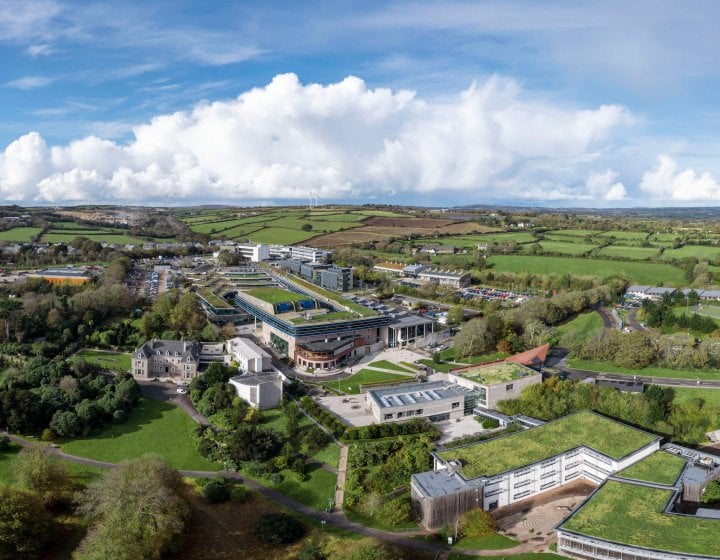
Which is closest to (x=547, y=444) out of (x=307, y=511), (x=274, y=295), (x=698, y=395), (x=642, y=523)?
(x=642, y=523)

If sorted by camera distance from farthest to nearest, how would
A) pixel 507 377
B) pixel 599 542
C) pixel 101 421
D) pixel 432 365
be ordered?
pixel 432 365 < pixel 507 377 < pixel 101 421 < pixel 599 542

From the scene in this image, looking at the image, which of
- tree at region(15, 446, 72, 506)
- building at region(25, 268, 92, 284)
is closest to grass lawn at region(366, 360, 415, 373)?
tree at region(15, 446, 72, 506)

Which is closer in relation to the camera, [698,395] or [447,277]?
[698,395]

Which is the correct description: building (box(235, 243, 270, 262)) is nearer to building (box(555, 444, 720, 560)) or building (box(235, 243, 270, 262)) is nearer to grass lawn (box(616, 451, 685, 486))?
grass lawn (box(616, 451, 685, 486))

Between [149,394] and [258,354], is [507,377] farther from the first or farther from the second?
[149,394]

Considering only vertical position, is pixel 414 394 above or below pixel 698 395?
below

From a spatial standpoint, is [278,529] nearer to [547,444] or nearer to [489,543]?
[489,543]

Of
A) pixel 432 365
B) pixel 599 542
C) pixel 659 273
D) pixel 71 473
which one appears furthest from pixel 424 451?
pixel 659 273

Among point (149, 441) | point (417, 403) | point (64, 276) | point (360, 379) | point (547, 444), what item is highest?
point (64, 276)
